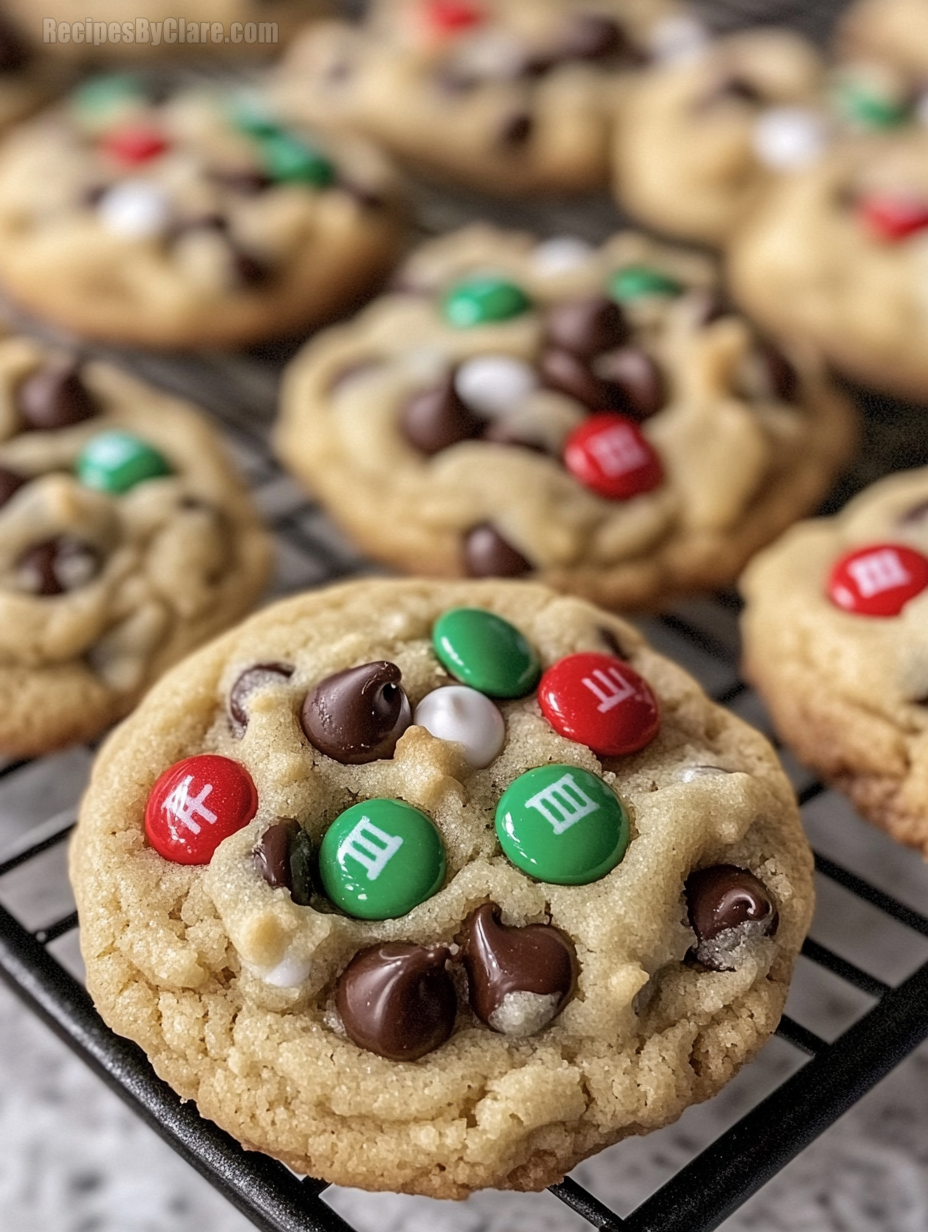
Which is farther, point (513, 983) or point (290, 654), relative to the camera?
point (290, 654)

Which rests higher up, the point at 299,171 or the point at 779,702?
the point at 299,171

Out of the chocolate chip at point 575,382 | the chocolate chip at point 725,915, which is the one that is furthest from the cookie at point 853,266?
the chocolate chip at point 725,915

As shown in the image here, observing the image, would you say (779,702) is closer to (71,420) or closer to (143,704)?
(143,704)

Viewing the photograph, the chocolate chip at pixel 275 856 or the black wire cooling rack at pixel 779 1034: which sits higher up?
the chocolate chip at pixel 275 856

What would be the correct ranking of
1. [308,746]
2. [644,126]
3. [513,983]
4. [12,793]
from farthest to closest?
[644,126]
[12,793]
[308,746]
[513,983]

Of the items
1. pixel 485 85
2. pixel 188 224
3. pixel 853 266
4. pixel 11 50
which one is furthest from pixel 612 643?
pixel 11 50

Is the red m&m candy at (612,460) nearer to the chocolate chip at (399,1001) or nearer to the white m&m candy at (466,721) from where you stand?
the white m&m candy at (466,721)

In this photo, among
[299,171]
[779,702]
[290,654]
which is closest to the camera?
[290,654]

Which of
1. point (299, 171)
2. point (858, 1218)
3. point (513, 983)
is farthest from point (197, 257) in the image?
point (858, 1218)

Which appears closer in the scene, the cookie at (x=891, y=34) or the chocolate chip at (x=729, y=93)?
the chocolate chip at (x=729, y=93)
